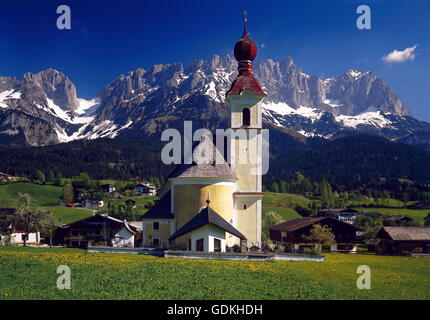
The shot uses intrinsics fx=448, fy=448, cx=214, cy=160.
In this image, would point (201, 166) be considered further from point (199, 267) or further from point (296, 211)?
point (296, 211)

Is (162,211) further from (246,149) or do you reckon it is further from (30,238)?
(30,238)

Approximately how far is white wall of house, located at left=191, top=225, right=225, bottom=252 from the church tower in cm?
643

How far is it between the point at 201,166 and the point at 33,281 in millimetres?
22440

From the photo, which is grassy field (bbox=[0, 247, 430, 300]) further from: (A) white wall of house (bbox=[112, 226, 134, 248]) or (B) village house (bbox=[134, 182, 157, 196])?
(B) village house (bbox=[134, 182, 157, 196])

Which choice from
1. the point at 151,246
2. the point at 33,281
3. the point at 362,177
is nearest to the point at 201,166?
the point at 151,246

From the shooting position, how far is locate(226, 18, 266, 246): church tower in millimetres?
45281

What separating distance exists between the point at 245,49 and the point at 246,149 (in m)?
10.7

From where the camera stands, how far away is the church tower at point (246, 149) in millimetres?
45281

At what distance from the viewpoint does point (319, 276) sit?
92.9 feet

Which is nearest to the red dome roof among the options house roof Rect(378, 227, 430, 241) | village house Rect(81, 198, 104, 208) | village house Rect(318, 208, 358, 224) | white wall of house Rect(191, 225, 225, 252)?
white wall of house Rect(191, 225, 225, 252)

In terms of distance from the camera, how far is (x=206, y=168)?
43094mm

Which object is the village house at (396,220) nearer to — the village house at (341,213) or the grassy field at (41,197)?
the village house at (341,213)

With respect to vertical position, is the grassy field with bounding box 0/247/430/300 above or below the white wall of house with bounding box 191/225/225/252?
below
